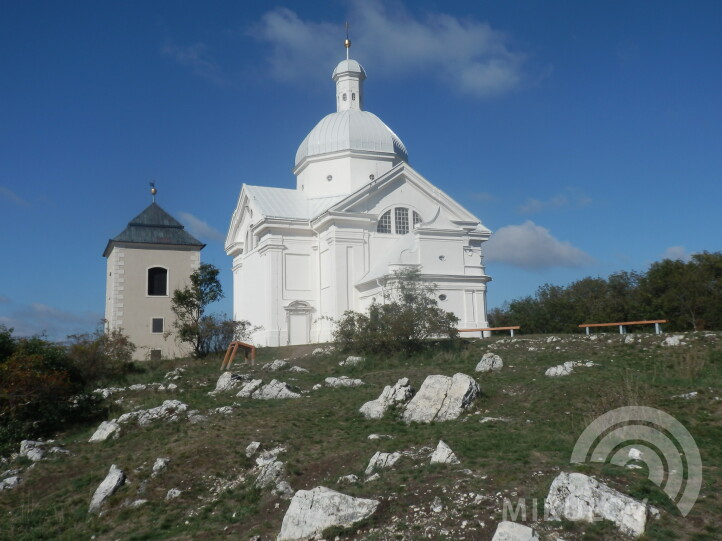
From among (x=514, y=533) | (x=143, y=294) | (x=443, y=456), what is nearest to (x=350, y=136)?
(x=143, y=294)

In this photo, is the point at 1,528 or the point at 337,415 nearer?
the point at 1,528

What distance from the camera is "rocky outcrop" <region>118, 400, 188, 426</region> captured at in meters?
16.2

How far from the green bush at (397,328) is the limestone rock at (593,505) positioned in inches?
562

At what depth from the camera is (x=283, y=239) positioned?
3456 centimetres

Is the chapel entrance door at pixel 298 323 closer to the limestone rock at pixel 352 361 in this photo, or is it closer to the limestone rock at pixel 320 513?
the limestone rock at pixel 352 361

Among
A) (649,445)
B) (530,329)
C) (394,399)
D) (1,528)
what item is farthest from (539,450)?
(530,329)

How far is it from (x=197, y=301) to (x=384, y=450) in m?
20.9

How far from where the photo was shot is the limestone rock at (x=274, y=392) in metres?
17.5

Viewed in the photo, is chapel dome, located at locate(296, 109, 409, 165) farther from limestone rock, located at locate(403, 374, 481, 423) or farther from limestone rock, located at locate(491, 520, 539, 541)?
limestone rock, located at locate(491, 520, 539, 541)

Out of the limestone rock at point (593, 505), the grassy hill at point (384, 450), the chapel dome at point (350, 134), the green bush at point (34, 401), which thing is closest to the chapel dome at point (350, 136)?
the chapel dome at point (350, 134)

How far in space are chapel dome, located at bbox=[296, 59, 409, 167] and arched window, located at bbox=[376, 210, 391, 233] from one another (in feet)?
14.4

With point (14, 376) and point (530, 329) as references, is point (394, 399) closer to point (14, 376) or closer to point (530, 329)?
point (14, 376)

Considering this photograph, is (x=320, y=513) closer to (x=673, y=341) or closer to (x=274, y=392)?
(x=274, y=392)

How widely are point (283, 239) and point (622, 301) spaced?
62.7ft
